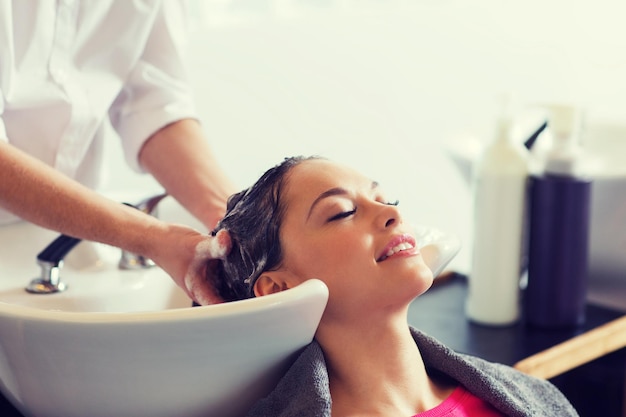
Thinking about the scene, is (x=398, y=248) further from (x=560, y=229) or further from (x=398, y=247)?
(x=560, y=229)

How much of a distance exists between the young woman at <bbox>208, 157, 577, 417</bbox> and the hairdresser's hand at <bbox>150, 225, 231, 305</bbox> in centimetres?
2

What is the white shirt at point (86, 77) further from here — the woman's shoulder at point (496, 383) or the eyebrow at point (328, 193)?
the woman's shoulder at point (496, 383)

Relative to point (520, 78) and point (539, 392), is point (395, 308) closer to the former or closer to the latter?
point (539, 392)

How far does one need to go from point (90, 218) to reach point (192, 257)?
156 millimetres

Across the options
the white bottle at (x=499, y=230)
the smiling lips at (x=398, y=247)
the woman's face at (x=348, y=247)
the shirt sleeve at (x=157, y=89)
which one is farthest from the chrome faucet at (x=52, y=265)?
the white bottle at (x=499, y=230)

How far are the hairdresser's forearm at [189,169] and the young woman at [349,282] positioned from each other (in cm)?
27

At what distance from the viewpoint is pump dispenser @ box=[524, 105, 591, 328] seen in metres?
1.72

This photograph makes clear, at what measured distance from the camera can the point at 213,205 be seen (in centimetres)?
151

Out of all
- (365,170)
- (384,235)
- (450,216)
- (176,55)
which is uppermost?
(176,55)

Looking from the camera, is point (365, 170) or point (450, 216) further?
point (450, 216)

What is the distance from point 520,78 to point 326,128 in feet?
2.57

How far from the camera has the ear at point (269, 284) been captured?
Result: 46.1 inches

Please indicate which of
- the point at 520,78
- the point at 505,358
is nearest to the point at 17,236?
the point at 505,358

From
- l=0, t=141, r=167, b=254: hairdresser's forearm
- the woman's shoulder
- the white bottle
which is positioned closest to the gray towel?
the woman's shoulder
